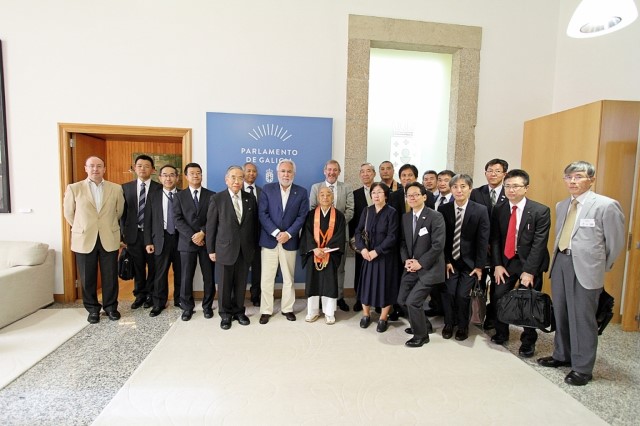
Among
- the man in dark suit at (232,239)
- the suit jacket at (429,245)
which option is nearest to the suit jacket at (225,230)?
the man in dark suit at (232,239)

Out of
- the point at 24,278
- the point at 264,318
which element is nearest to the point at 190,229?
the point at 264,318

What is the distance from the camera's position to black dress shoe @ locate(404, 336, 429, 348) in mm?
3080

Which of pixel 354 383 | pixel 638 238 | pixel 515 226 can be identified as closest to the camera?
pixel 354 383

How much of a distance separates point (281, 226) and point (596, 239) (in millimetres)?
2671

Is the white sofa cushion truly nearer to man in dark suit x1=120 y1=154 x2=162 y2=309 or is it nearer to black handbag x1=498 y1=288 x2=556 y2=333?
man in dark suit x1=120 y1=154 x2=162 y2=309

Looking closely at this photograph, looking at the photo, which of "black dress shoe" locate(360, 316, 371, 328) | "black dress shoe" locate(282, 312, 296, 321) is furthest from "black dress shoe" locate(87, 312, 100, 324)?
"black dress shoe" locate(360, 316, 371, 328)

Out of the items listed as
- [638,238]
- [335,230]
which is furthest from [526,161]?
[335,230]

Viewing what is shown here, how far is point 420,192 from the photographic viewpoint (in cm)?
308

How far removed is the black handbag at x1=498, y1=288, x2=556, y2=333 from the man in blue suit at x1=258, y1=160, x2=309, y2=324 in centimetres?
206

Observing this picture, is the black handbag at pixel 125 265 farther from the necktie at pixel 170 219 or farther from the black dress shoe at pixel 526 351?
the black dress shoe at pixel 526 351

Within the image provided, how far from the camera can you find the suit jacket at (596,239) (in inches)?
93.7

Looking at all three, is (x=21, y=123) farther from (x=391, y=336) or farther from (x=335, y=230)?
(x=391, y=336)

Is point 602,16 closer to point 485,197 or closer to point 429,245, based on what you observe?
point 485,197

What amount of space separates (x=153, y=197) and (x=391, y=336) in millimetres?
2983
